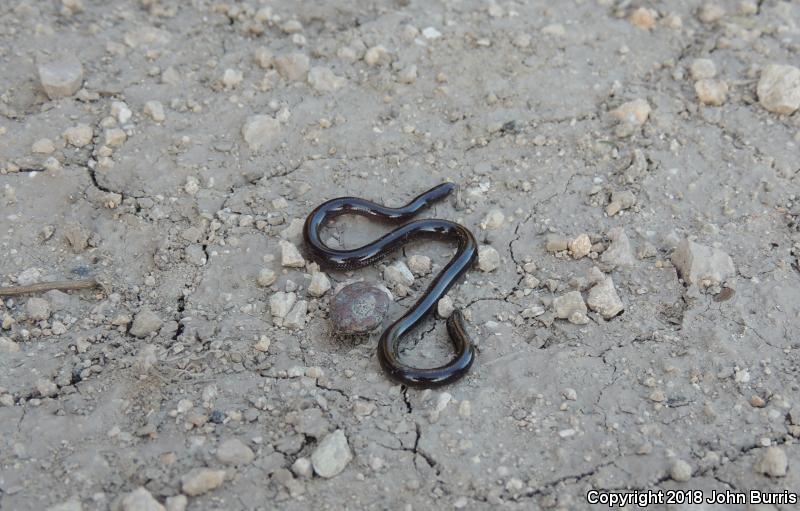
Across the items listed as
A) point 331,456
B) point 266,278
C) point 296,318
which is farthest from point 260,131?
point 331,456

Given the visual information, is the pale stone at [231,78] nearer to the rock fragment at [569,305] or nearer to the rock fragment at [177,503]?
the rock fragment at [569,305]

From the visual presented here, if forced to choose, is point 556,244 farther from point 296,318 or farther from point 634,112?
point 296,318

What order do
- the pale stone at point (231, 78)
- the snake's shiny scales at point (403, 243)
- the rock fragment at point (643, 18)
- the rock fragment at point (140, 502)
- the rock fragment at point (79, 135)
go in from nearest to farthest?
the rock fragment at point (140, 502)
the snake's shiny scales at point (403, 243)
the rock fragment at point (79, 135)
the pale stone at point (231, 78)
the rock fragment at point (643, 18)

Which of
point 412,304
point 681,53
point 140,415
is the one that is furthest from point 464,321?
point 681,53

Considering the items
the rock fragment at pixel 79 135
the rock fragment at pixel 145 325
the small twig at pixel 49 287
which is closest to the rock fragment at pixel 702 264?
the rock fragment at pixel 145 325

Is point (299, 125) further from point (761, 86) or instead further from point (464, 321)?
point (761, 86)

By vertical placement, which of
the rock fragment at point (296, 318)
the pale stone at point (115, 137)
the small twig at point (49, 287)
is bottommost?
the small twig at point (49, 287)
